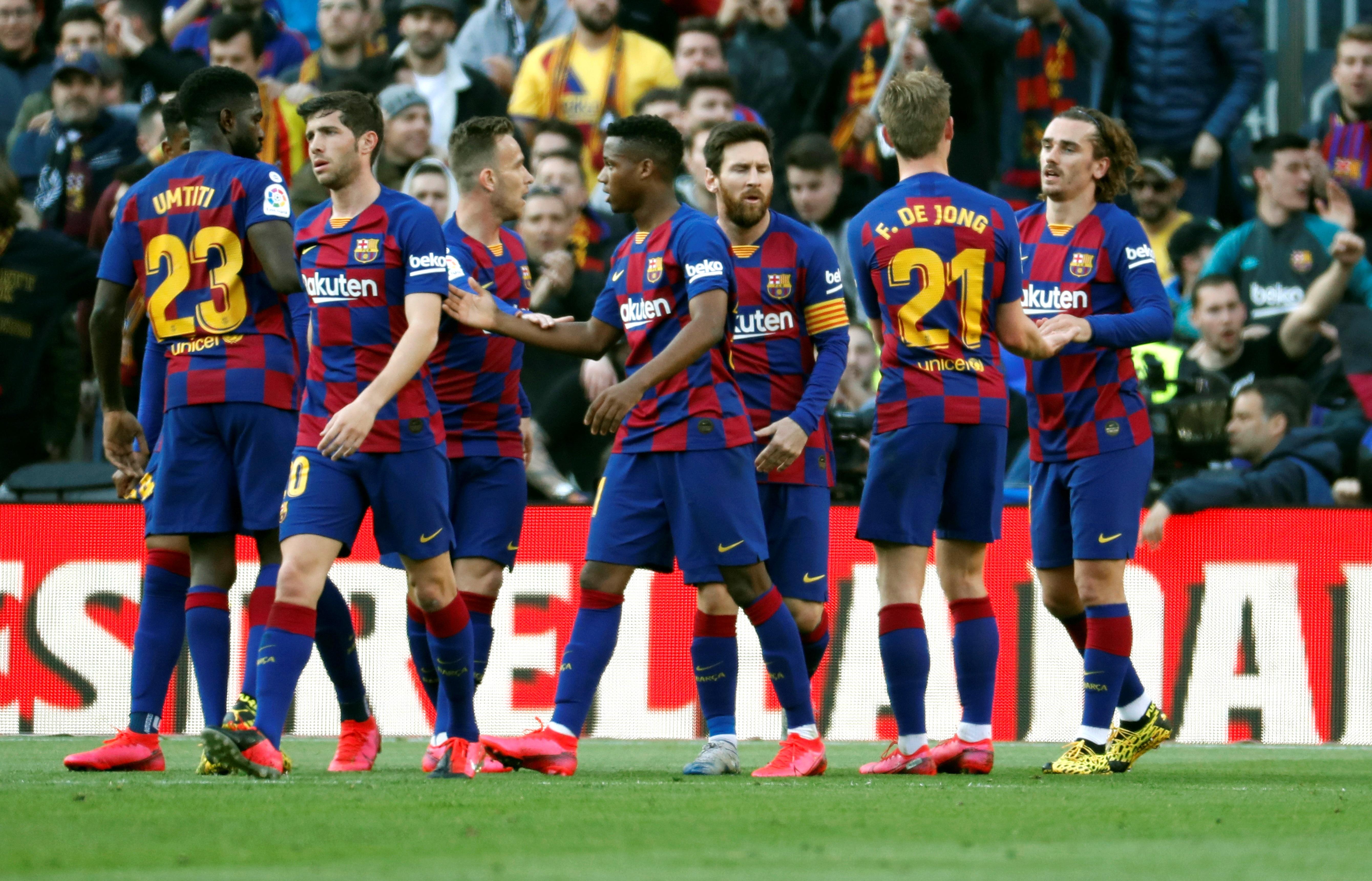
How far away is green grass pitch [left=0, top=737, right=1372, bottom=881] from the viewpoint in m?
3.90

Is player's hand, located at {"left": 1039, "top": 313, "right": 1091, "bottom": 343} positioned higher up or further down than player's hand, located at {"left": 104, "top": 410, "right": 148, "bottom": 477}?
higher up

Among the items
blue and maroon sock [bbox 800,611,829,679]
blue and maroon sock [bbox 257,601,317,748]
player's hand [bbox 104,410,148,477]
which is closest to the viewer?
blue and maroon sock [bbox 257,601,317,748]

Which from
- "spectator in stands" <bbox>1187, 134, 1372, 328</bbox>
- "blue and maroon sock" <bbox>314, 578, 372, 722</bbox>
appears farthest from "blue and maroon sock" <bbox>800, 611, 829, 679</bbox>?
"spectator in stands" <bbox>1187, 134, 1372, 328</bbox>

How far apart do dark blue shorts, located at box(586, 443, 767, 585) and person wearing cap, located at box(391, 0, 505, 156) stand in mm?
5956

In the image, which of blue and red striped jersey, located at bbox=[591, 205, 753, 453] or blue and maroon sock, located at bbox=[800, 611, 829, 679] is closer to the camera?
blue and red striped jersey, located at bbox=[591, 205, 753, 453]

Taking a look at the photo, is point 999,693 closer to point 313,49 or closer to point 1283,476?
point 1283,476

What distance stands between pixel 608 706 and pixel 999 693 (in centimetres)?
194

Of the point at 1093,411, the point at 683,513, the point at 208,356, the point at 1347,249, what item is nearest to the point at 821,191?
the point at 1347,249

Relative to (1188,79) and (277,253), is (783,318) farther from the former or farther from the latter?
(1188,79)

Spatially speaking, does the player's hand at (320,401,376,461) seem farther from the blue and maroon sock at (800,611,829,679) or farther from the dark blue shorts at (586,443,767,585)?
the blue and maroon sock at (800,611,829,679)

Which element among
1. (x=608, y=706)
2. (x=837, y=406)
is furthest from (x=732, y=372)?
(x=837, y=406)

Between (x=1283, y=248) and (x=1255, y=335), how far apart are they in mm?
645

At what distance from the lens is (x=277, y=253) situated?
622cm

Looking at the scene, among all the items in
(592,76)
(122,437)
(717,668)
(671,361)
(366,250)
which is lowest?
(717,668)
